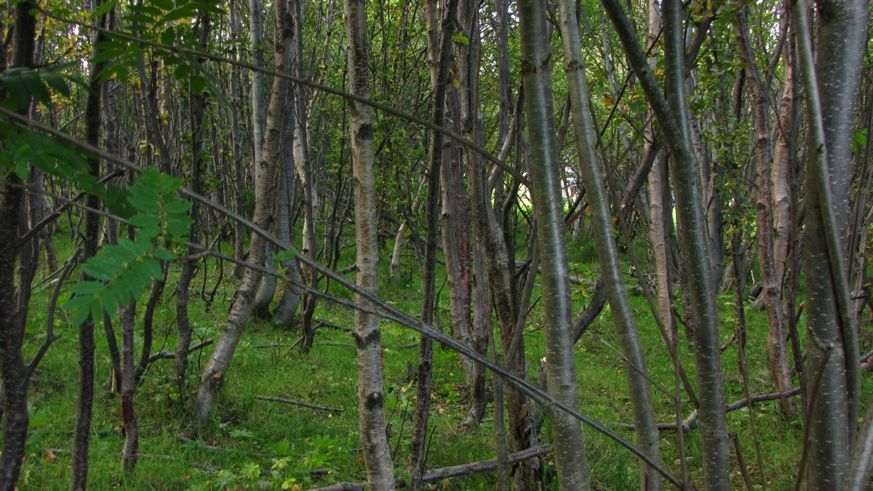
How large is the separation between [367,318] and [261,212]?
6.99 ft

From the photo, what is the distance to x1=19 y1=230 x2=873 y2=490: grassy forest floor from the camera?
12.3 feet

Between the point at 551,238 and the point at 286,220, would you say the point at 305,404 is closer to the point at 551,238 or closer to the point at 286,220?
the point at 286,220

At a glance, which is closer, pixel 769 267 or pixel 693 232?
pixel 693 232

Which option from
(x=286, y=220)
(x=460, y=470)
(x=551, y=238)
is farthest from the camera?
(x=286, y=220)

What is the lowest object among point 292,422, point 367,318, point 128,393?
point 292,422

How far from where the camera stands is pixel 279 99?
4246 millimetres

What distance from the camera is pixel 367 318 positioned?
95.5 inches

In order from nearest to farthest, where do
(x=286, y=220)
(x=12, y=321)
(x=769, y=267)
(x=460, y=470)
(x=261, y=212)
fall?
(x=12, y=321) → (x=460, y=470) → (x=261, y=212) → (x=769, y=267) → (x=286, y=220)

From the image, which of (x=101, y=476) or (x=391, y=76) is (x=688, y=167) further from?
(x=391, y=76)

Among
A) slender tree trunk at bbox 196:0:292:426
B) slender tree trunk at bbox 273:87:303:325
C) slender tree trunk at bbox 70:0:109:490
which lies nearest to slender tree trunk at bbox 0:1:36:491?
slender tree trunk at bbox 70:0:109:490

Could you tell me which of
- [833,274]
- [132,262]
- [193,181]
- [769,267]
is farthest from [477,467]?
[769,267]

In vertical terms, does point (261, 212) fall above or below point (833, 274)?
above

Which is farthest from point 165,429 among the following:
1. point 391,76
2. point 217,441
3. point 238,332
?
point 391,76

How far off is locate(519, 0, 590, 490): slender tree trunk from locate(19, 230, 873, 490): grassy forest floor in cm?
147
